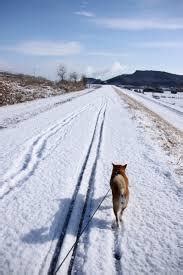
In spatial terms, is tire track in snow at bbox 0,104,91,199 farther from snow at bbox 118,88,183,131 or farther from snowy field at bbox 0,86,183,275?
snow at bbox 118,88,183,131

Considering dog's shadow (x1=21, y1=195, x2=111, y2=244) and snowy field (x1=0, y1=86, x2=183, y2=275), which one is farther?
dog's shadow (x1=21, y1=195, x2=111, y2=244)

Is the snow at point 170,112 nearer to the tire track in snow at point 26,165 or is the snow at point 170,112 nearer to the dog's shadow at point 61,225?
the tire track in snow at point 26,165

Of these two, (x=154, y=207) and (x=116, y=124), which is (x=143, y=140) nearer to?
(x=116, y=124)

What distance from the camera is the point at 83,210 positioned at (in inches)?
292

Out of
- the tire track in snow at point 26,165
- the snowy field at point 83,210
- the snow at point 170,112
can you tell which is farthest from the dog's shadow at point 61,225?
the snow at point 170,112

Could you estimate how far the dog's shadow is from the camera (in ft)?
20.0

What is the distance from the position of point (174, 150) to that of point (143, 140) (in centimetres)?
192

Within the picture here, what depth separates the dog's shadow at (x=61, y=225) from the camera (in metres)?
6.09

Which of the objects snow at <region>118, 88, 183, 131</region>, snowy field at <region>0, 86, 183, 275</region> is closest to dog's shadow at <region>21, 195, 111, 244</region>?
snowy field at <region>0, 86, 183, 275</region>

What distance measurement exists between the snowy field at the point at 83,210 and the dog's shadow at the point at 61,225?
0.7 inches

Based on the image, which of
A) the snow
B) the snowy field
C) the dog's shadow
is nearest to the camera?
the snowy field

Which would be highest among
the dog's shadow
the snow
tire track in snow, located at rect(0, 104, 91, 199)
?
tire track in snow, located at rect(0, 104, 91, 199)

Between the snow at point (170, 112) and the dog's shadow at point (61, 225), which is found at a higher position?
the dog's shadow at point (61, 225)

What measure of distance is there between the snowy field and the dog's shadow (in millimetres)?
18
